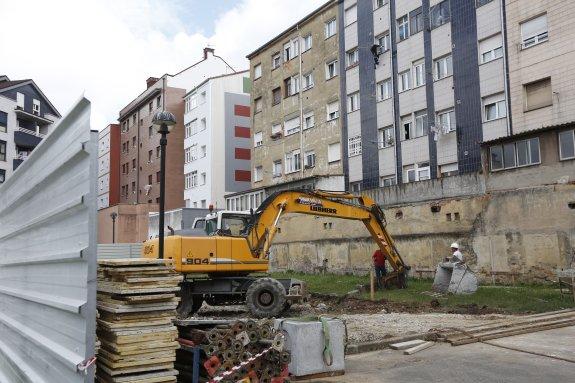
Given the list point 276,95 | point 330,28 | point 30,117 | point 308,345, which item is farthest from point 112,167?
point 308,345

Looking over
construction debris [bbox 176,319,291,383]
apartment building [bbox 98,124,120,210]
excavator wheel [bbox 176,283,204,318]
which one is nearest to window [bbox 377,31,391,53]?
excavator wheel [bbox 176,283,204,318]

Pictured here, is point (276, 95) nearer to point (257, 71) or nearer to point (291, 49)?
point (291, 49)

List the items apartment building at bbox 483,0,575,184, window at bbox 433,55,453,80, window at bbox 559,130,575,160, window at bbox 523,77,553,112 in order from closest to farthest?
window at bbox 559,130,575,160
apartment building at bbox 483,0,575,184
window at bbox 523,77,553,112
window at bbox 433,55,453,80

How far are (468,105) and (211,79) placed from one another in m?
27.5

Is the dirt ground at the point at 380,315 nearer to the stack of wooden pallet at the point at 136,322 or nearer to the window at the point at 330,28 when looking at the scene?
the stack of wooden pallet at the point at 136,322

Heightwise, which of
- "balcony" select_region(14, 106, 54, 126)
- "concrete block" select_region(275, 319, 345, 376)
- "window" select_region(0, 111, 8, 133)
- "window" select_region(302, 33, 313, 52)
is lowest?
"concrete block" select_region(275, 319, 345, 376)

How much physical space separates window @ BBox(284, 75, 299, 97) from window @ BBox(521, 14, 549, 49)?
55.2 ft

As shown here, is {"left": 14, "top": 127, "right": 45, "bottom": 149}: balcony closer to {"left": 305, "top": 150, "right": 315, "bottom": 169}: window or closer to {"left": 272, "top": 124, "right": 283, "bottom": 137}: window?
{"left": 272, "top": 124, "right": 283, "bottom": 137}: window

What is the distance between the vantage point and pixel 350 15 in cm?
3353

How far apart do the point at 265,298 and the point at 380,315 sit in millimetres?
2944

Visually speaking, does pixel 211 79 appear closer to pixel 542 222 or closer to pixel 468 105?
pixel 468 105

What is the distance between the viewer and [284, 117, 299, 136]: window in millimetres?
37031

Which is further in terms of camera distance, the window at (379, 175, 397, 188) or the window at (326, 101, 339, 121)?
the window at (326, 101, 339, 121)

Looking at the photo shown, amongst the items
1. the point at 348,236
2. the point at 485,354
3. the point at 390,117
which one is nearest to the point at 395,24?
the point at 390,117
